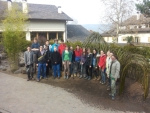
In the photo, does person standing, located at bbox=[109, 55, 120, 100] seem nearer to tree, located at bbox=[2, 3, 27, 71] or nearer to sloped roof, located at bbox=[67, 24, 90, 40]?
tree, located at bbox=[2, 3, 27, 71]

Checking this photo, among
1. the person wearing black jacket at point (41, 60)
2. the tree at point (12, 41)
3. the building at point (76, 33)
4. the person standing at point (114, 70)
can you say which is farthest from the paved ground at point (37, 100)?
the building at point (76, 33)

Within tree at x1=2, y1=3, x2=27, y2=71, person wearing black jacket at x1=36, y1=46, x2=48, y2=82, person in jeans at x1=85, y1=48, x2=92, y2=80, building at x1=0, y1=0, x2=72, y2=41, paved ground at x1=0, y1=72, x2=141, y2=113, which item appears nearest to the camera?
paved ground at x1=0, y1=72, x2=141, y2=113

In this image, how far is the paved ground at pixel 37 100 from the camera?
6444 mm

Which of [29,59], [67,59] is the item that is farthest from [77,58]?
[29,59]

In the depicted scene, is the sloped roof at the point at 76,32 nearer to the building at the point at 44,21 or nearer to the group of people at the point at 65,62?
the building at the point at 44,21

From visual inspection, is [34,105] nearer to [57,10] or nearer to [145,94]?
[145,94]

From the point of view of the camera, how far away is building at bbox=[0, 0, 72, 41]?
26.0 meters

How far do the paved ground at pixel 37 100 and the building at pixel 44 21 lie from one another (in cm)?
1709

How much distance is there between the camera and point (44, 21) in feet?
88.5

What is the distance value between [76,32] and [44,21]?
27.8 feet

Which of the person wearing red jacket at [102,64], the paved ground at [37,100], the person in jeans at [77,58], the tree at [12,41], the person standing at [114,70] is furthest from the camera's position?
the tree at [12,41]

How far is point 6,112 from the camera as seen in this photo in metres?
6.21

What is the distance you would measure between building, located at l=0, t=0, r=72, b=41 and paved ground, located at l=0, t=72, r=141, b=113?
56.1 feet

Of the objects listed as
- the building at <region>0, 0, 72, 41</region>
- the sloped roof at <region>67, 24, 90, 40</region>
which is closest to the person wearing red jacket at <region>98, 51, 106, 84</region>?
the building at <region>0, 0, 72, 41</region>
